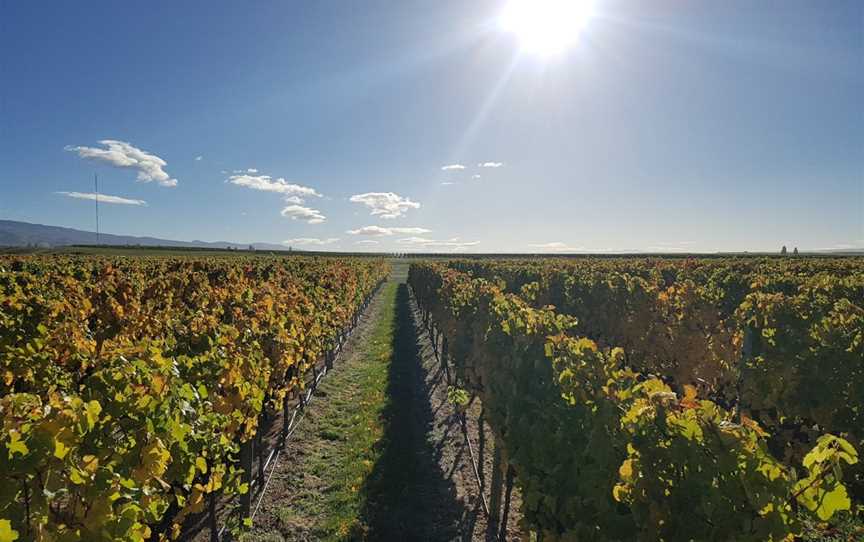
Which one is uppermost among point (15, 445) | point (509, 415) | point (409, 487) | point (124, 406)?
point (15, 445)

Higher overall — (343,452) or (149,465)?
(149,465)

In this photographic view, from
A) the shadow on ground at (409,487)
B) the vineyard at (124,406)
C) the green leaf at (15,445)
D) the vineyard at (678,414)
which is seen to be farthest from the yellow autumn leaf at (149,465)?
the shadow on ground at (409,487)

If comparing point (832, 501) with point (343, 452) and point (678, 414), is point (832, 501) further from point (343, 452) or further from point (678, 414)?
point (343, 452)

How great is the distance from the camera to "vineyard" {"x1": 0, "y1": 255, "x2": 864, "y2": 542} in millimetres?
2555

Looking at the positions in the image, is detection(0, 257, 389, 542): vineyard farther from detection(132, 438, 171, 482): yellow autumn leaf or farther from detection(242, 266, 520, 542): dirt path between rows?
detection(242, 266, 520, 542): dirt path between rows

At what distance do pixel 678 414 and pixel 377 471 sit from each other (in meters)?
6.28

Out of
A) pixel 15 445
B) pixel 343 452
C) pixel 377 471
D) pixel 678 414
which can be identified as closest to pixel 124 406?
pixel 15 445

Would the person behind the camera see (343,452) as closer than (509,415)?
No

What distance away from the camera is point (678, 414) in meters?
3.12

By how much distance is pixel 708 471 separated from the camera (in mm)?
2779

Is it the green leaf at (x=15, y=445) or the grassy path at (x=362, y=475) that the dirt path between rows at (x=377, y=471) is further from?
the green leaf at (x=15, y=445)

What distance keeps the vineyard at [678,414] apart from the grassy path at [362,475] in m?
1.80

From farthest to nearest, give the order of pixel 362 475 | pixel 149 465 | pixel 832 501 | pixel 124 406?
pixel 362 475 → pixel 124 406 → pixel 149 465 → pixel 832 501

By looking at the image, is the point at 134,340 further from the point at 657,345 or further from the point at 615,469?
the point at 657,345
